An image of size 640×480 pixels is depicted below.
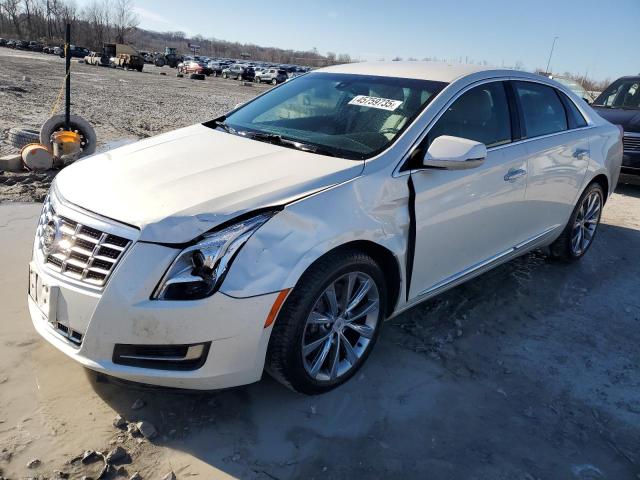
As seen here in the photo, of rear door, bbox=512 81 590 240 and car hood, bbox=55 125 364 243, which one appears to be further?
rear door, bbox=512 81 590 240

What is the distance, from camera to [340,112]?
3.59 meters

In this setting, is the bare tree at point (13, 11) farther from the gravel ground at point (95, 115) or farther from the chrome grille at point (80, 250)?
the chrome grille at point (80, 250)

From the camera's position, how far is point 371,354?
336 cm

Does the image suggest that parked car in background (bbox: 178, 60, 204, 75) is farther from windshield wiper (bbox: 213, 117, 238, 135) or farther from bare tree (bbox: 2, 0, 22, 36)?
bare tree (bbox: 2, 0, 22, 36)

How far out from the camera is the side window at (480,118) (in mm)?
3367

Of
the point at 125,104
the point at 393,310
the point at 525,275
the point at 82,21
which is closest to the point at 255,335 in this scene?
the point at 393,310

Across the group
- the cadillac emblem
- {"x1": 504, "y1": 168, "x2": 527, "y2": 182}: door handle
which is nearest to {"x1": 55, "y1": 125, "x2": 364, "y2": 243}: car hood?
the cadillac emblem

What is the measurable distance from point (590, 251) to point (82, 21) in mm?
130316

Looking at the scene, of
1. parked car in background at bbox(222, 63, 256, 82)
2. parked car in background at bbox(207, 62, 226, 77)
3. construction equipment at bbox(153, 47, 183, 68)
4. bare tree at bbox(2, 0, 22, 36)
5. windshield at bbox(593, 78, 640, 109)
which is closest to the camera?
windshield at bbox(593, 78, 640, 109)

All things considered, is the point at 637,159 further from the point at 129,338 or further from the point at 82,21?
the point at 82,21

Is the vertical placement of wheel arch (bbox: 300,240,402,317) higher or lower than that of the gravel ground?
higher

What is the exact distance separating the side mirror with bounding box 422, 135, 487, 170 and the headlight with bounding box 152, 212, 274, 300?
1214 millimetres

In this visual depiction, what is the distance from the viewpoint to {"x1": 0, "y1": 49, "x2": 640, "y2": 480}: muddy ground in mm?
2443

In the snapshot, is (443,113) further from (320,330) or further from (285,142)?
(320,330)
